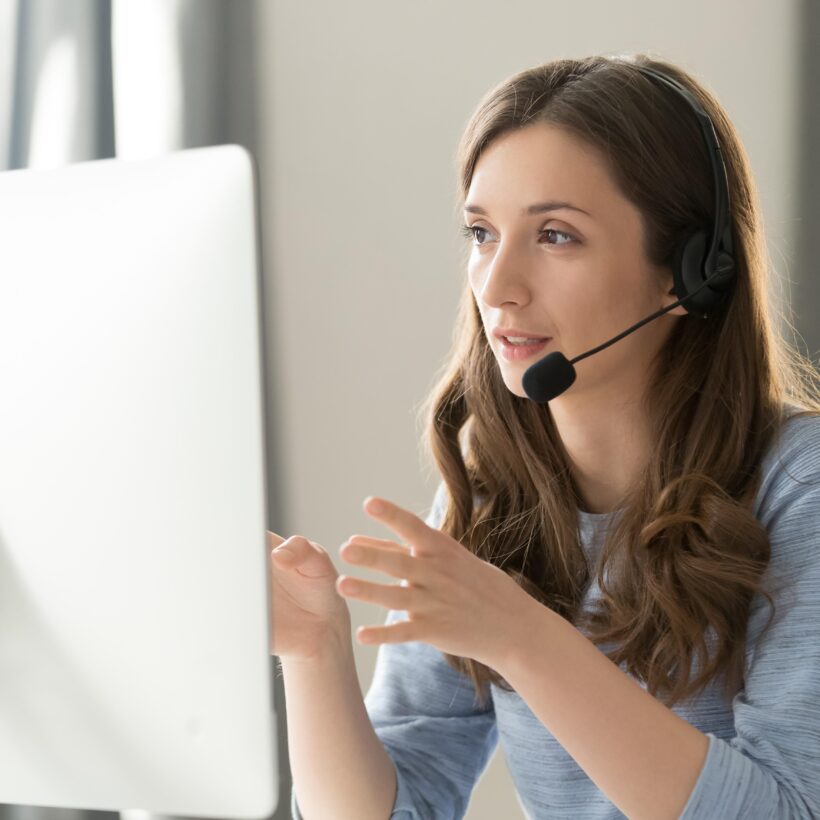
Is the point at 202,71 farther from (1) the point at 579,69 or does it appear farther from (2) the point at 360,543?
(2) the point at 360,543

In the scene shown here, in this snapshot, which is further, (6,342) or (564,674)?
(564,674)

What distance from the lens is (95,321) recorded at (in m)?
0.52

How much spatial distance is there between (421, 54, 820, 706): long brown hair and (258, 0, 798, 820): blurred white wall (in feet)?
1.41

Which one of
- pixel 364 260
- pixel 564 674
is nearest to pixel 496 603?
pixel 564 674

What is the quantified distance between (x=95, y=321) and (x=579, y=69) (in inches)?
31.9

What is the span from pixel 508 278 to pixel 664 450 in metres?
0.27

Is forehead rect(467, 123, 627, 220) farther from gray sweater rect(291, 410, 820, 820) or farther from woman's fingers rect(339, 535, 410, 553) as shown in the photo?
woman's fingers rect(339, 535, 410, 553)

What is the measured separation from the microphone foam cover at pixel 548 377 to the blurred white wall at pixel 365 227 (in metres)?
0.67

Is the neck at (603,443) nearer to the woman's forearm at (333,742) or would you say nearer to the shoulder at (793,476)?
the shoulder at (793,476)

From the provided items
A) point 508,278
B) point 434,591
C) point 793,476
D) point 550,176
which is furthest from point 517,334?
point 434,591

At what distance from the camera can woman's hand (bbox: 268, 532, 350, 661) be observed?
923mm

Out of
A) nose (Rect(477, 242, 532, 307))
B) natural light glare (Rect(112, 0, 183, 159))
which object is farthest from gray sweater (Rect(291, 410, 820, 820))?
natural light glare (Rect(112, 0, 183, 159))

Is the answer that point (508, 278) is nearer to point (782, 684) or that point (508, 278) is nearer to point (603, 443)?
point (603, 443)

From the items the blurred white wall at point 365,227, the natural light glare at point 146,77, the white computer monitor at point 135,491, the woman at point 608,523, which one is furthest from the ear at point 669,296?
the natural light glare at point 146,77
